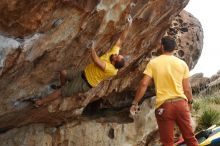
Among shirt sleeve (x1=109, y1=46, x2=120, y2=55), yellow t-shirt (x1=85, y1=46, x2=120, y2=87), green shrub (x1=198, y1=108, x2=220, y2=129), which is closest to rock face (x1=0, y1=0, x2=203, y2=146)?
shirt sleeve (x1=109, y1=46, x2=120, y2=55)

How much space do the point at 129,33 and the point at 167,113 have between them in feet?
11.6

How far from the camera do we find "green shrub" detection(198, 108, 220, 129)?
52.8 feet

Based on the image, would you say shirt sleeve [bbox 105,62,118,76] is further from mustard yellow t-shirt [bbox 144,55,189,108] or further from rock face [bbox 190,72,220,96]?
rock face [bbox 190,72,220,96]

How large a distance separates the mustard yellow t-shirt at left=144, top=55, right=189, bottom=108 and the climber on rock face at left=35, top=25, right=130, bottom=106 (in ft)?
4.37

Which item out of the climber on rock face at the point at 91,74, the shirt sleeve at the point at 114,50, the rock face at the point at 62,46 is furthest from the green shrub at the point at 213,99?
the shirt sleeve at the point at 114,50

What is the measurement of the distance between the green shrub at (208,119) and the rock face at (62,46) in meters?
2.87

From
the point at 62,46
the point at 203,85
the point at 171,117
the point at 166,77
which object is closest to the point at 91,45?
the point at 62,46

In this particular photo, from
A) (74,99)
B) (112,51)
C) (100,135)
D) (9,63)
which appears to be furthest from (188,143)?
(100,135)

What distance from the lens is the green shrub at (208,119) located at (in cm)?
1609

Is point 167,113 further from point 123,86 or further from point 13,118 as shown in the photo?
point 123,86

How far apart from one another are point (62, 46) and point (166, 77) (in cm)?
209

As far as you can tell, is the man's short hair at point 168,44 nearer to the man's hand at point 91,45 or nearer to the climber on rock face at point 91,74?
the climber on rock face at point 91,74

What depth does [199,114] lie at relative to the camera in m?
17.3

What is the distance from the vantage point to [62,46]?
9.16m
